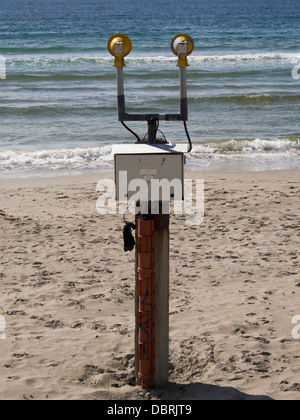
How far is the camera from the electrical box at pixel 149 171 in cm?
365

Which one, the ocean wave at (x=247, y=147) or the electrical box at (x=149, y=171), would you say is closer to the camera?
the electrical box at (x=149, y=171)

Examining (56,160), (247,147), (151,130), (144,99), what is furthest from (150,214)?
(144,99)

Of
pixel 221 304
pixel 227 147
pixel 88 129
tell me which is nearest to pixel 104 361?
pixel 221 304

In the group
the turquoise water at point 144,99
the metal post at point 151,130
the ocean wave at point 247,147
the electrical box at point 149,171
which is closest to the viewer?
the electrical box at point 149,171

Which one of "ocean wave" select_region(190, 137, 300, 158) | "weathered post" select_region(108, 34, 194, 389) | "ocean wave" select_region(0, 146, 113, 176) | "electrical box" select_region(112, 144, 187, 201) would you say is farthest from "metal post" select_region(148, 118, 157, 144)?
"ocean wave" select_region(190, 137, 300, 158)

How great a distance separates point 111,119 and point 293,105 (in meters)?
5.64

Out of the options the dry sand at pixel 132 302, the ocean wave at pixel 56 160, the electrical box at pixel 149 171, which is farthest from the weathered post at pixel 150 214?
the ocean wave at pixel 56 160

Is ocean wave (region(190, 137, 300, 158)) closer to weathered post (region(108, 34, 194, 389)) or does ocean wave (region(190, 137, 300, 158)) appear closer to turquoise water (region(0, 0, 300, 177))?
turquoise water (region(0, 0, 300, 177))

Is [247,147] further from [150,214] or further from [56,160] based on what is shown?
[150,214]

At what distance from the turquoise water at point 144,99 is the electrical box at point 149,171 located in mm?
8050

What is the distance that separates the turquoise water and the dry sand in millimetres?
3882

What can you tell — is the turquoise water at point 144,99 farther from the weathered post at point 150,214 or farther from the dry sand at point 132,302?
the weathered post at point 150,214

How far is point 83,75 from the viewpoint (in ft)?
78.1

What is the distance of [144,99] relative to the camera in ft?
64.3
